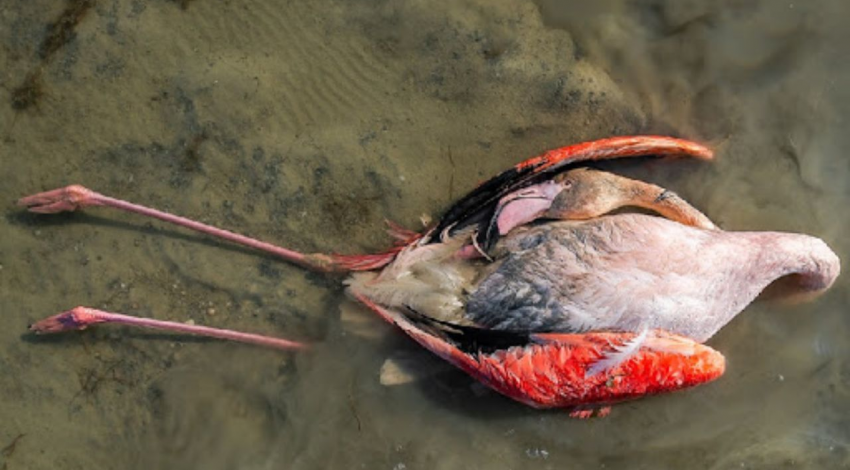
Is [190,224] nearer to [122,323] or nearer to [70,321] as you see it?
[122,323]

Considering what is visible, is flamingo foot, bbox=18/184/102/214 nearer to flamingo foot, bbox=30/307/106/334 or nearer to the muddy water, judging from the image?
the muddy water

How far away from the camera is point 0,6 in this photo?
5.17 m

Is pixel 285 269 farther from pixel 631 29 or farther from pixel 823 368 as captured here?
pixel 823 368

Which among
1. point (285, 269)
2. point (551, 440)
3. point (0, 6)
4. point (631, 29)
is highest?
point (631, 29)

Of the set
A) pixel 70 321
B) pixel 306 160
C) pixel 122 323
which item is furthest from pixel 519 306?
pixel 70 321

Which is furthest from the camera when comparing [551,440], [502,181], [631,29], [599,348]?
[631,29]

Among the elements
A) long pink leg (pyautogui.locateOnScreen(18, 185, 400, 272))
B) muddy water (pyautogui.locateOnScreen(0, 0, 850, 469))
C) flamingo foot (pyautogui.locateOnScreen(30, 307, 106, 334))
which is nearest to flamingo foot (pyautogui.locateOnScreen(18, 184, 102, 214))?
long pink leg (pyautogui.locateOnScreen(18, 185, 400, 272))

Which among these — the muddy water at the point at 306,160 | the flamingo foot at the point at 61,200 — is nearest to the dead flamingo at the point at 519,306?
the flamingo foot at the point at 61,200

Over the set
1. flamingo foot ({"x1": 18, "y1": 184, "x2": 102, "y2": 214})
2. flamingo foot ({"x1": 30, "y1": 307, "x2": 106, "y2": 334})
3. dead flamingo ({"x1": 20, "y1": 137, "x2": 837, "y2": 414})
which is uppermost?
dead flamingo ({"x1": 20, "y1": 137, "x2": 837, "y2": 414})

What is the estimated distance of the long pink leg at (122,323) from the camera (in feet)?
15.6

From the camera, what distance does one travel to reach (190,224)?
4863mm

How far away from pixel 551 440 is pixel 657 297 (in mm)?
1352

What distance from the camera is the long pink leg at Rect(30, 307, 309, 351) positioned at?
187 inches

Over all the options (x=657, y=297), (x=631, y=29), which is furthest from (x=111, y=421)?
(x=631, y=29)
